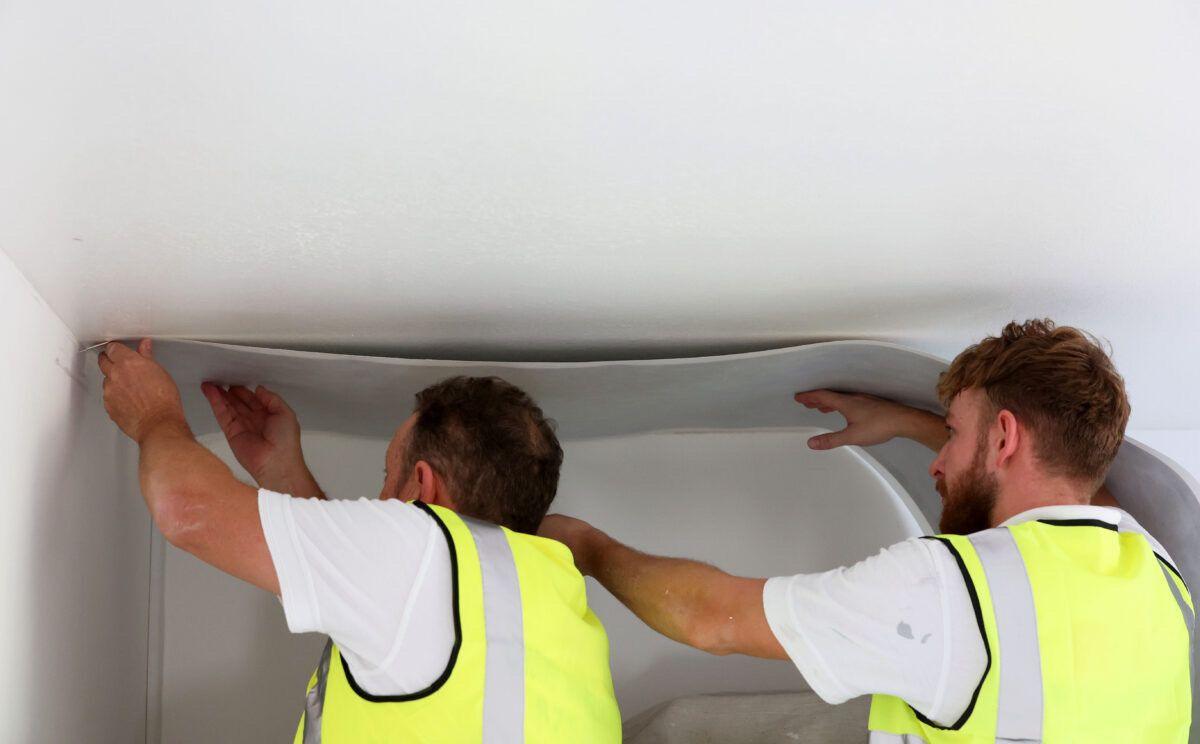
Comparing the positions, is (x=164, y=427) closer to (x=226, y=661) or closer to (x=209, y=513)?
(x=209, y=513)

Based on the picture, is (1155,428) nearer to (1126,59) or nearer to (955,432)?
(955,432)

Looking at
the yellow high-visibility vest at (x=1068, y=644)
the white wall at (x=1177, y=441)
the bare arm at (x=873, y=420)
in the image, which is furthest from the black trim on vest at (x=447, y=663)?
the white wall at (x=1177, y=441)

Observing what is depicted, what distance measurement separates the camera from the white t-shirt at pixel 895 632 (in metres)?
1.13

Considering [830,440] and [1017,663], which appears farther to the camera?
[830,440]

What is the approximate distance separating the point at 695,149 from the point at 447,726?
0.66 m

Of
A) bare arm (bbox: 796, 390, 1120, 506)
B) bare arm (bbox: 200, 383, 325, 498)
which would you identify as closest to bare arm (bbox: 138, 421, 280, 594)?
bare arm (bbox: 200, 383, 325, 498)

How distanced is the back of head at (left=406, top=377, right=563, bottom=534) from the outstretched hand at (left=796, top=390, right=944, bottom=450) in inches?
22.2

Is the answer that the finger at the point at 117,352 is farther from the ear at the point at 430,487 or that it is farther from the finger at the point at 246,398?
the ear at the point at 430,487

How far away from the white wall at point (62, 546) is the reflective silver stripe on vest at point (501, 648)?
0.50 m

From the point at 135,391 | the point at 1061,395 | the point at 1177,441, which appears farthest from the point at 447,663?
A: the point at 1177,441

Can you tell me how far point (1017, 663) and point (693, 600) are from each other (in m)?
0.37

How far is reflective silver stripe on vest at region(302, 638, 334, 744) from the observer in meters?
1.24

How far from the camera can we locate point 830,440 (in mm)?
1817

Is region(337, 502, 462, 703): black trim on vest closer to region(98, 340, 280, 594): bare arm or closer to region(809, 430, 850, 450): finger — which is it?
region(98, 340, 280, 594): bare arm
